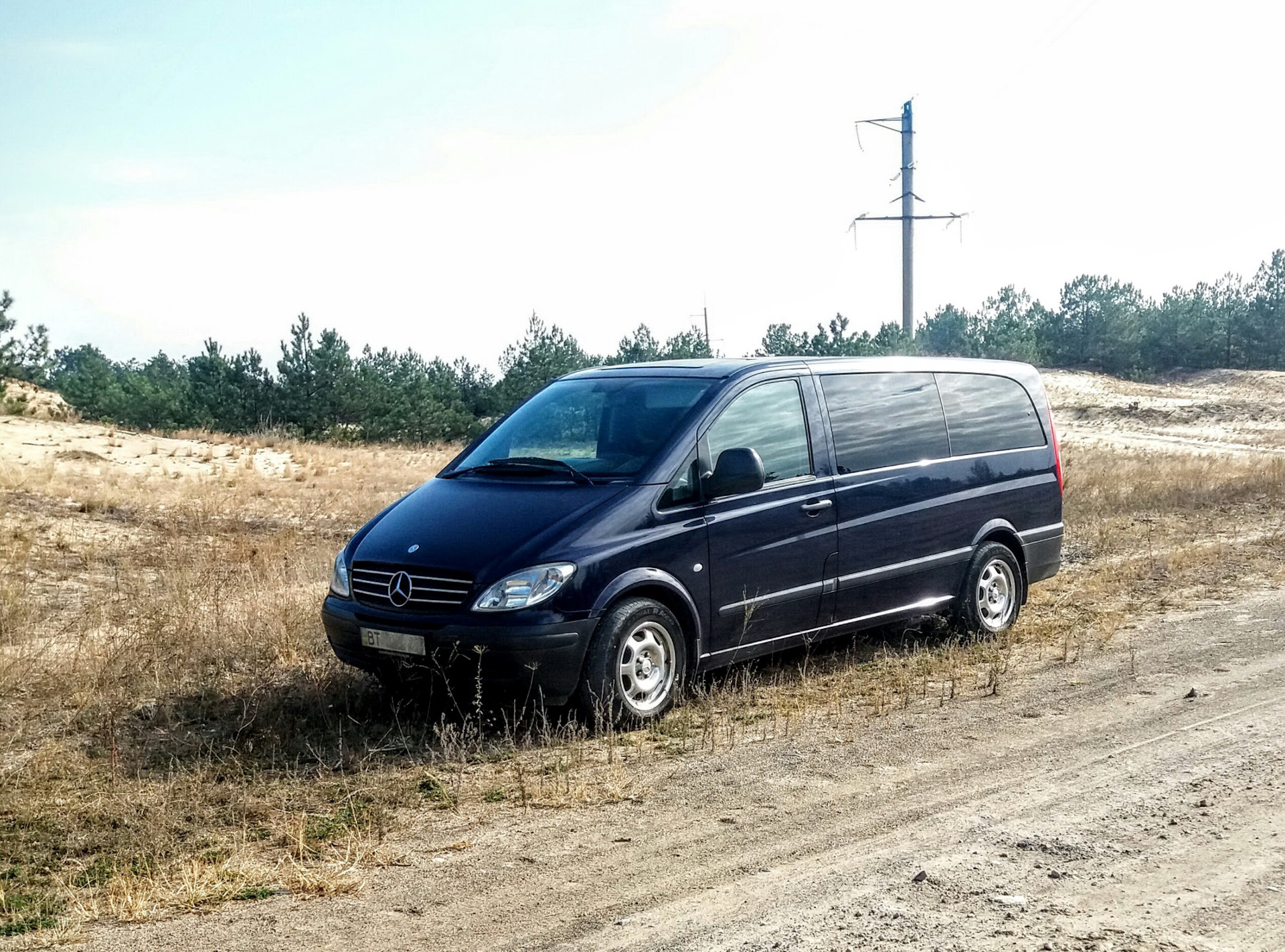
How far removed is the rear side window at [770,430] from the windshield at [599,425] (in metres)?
0.25

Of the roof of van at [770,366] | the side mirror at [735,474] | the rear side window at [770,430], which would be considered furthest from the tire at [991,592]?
the side mirror at [735,474]

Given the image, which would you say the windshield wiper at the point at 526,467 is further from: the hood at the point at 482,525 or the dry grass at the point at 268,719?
the dry grass at the point at 268,719

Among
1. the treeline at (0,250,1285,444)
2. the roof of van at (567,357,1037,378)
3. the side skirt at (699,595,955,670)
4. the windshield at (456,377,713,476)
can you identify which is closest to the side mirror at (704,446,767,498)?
the windshield at (456,377,713,476)

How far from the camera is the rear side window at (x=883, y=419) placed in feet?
25.1

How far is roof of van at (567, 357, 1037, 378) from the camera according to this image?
7398mm

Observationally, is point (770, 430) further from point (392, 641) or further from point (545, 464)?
point (392, 641)

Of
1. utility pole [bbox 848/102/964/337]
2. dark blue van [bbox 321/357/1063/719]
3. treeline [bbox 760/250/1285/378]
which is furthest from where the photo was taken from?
treeline [bbox 760/250/1285/378]

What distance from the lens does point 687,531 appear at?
21.7 feet

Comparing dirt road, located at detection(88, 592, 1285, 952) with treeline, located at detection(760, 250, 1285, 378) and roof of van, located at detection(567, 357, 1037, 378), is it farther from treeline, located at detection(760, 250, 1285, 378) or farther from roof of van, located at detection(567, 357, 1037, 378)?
treeline, located at detection(760, 250, 1285, 378)

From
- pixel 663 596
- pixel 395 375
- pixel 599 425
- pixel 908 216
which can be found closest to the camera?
pixel 663 596

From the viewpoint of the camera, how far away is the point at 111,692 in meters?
6.91

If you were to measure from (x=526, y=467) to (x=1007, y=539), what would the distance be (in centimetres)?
384

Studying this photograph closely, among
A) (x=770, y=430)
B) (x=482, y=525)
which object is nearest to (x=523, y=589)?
(x=482, y=525)

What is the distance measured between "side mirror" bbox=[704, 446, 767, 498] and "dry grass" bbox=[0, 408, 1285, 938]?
1.23m
